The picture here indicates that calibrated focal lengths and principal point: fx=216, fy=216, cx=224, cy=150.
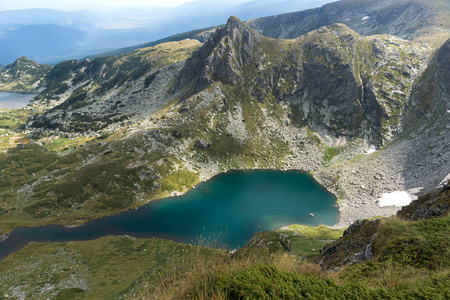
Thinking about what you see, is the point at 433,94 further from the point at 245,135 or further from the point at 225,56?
the point at 225,56

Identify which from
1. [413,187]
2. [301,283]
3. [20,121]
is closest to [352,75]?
[413,187]

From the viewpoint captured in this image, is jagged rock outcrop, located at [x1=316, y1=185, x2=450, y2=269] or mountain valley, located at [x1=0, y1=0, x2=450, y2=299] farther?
mountain valley, located at [x1=0, y1=0, x2=450, y2=299]

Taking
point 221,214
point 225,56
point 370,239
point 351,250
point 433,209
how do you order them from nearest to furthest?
point 370,239
point 351,250
point 433,209
point 221,214
point 225,56

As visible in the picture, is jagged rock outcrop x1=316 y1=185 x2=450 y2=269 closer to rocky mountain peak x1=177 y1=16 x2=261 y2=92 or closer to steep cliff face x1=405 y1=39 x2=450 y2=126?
steep cliff face x1=405 y1=39 x2=450 y2=126

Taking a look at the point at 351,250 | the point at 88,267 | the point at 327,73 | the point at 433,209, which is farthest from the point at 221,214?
the point at 327,73

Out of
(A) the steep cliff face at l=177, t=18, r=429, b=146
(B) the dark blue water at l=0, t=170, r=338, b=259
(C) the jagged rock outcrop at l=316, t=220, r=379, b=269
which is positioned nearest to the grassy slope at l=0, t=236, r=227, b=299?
(B) the dark blue water at l=0, t=170, r=338, b=259

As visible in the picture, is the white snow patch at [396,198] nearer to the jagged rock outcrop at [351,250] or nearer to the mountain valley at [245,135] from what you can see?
the mountain valley at [245,135]

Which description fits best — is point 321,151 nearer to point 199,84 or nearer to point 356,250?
point 199,84
